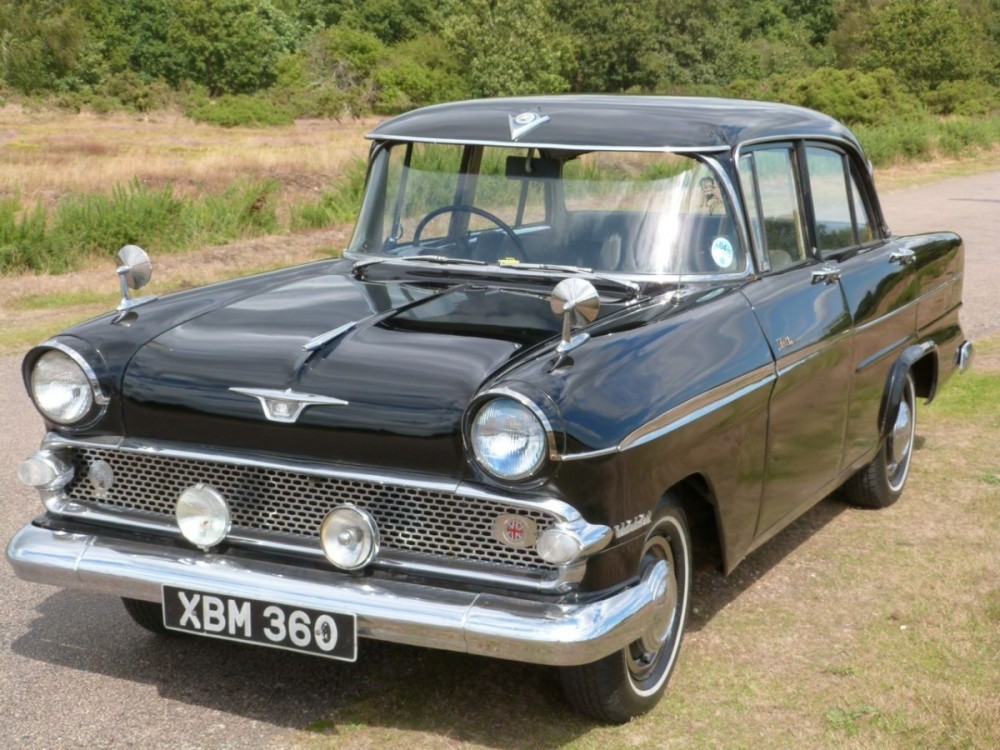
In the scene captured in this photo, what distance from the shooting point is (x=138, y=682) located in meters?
3.95

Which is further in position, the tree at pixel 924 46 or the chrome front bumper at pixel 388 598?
the tree at pixel 924 46

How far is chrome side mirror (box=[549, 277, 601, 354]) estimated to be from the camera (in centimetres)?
340

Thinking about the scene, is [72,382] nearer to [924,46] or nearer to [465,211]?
[465,211]

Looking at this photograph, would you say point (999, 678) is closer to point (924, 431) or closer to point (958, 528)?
point (958, 528)

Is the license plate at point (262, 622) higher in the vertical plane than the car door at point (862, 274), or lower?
lower

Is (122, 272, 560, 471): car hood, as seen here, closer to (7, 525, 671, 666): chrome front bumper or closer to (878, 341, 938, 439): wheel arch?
(7, 525, 671, 666): chrome front bumper

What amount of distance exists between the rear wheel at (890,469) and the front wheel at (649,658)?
1.92 m

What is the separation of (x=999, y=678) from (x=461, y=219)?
2394mm

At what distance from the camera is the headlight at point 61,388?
376cm

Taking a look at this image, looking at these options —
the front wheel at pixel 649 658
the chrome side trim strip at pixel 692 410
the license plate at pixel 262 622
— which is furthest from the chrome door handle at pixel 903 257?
the license plate at pixel 262 622

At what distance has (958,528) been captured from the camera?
5410mm

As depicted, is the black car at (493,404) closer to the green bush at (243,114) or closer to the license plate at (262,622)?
the license plate at (262,622)

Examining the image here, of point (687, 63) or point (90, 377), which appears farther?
point (687, 63)

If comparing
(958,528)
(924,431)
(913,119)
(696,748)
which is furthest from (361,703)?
(913,119)
